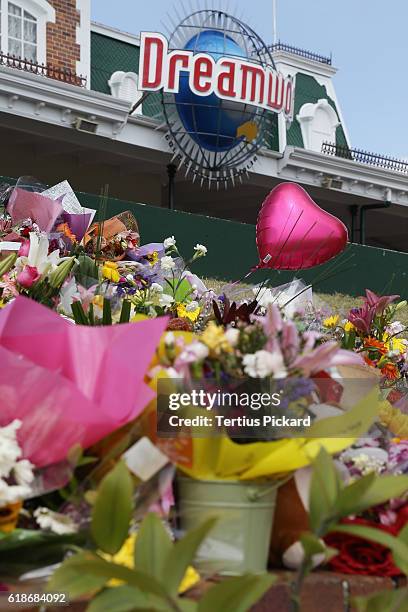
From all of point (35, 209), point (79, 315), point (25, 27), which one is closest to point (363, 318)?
point (35, 209)

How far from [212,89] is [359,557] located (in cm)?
1988

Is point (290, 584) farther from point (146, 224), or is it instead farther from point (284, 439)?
point (146, 224)

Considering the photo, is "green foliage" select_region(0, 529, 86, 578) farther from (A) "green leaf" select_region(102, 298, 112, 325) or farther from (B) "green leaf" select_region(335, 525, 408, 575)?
(A) "green leaf" select_region(102, 298, 112, 325)

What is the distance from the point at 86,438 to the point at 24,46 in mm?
19090

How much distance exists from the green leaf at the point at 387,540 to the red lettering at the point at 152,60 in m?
19.2

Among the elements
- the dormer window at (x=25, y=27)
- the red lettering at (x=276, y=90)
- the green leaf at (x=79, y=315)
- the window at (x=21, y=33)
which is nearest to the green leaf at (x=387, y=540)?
the green leaf at (x=79, y=315)

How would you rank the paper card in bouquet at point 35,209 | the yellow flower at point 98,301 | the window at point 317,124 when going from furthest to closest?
the window at point 317,124 → the paper card in bouquet at point 35,209 → the yellow flower at point 98,301

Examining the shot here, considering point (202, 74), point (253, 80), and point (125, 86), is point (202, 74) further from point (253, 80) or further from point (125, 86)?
point (125, 86)

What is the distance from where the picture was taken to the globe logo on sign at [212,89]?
65.9ft

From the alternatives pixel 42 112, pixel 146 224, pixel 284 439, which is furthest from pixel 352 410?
pixel 42 112

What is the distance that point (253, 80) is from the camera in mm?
21219

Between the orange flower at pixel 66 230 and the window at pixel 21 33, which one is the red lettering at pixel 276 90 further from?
the orange flower at pixel 66 230

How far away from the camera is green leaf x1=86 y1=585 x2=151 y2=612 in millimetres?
936

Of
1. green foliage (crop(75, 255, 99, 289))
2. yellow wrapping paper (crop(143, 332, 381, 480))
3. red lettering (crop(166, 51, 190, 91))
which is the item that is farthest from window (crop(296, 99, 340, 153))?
yellow wrapping paper (crop(143, 332, 381, 480))
